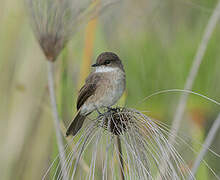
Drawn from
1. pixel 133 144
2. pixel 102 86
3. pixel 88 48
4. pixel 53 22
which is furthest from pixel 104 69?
pixel 133 144

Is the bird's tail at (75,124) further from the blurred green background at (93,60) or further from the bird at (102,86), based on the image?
the blurred green background at (93,60)

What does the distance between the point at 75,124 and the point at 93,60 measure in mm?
600

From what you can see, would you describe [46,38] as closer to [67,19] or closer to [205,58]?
[67,19]

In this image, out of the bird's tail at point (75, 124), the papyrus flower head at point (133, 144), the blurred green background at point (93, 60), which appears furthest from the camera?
the blurred green background at point (93, 60)

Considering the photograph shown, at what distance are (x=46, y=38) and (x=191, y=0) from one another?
1382 millimetres

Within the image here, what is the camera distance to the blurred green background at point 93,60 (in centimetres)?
326

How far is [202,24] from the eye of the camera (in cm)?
347

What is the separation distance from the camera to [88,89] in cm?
317

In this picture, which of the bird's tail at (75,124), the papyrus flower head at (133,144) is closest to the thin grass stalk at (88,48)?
the bird's tail at (75,124)

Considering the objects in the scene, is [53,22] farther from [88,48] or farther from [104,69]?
[104,69]

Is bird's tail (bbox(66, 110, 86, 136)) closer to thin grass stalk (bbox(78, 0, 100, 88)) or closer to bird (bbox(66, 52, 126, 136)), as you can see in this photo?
bird (bbox(66, 52, 126, 136))

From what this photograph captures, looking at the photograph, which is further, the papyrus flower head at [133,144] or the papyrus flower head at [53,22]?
the papyrus flower head at [53,22]

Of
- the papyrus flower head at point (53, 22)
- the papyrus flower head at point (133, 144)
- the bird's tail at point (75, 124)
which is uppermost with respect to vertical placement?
the papyrus flower head at point (53, 22)

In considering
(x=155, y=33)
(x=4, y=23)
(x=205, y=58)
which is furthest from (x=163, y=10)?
(x=4, y=23)
